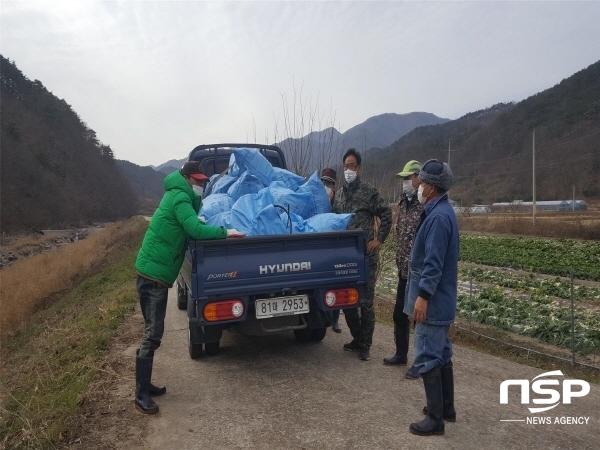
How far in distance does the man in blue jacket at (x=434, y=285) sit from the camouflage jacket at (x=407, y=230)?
4.36 ft

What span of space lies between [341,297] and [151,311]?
1862 millimetres

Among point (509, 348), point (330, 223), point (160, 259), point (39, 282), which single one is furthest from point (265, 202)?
point (39, 282)

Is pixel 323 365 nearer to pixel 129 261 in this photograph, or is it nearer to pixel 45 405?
pixel 45 405

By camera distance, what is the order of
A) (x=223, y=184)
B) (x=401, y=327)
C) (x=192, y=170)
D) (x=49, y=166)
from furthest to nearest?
(x=49, y=166) < (x=223, y=184) < (x=401, y=327) < (x=192, y=170)

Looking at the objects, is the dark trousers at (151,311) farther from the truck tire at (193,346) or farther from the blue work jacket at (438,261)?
the blue work jacket at (438,261)

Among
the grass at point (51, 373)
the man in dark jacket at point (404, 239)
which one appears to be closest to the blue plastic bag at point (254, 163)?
the man in dark jacket at point (404, 239)

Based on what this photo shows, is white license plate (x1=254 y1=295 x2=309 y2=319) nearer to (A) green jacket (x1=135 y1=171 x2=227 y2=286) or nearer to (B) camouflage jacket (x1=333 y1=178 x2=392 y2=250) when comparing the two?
(A) green jacket (x1=135 y1=171 x2=227 y2=286)

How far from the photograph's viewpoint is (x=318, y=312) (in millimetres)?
4992

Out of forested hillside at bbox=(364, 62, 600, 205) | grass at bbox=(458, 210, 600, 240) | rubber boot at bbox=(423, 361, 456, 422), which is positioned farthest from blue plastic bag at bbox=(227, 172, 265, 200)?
forested hillside at bbox=(364, 62, 600, 205)

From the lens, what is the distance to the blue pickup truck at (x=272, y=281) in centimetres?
430

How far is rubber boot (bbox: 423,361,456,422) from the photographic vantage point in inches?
142

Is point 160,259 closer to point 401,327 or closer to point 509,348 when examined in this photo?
point 401,327

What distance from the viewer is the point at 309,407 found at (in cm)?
403

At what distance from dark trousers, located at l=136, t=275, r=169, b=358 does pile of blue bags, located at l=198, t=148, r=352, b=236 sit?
1.05 meters
